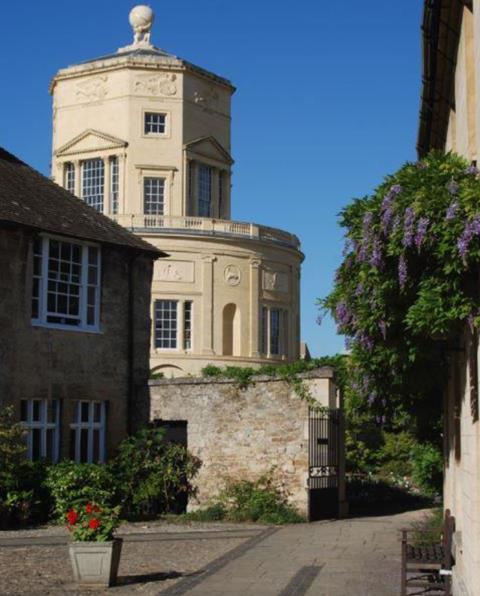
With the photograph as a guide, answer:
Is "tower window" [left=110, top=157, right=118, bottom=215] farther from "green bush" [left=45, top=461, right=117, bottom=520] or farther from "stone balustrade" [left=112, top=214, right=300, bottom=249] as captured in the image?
"green bush" [left=45, top=461, right=117, bottom=520]

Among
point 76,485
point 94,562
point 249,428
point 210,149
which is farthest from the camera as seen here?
point 210,149

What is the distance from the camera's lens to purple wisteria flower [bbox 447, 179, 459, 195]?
796cm

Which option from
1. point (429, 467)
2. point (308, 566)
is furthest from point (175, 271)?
point (308, 566)

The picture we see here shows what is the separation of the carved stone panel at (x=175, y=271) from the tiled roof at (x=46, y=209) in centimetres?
2211

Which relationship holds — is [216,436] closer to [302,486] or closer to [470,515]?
[302,486]

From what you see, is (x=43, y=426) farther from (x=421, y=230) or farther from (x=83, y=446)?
(x=421, y=230)

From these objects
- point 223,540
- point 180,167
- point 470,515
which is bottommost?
point 223,540

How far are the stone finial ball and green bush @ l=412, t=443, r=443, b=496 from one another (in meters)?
41.4

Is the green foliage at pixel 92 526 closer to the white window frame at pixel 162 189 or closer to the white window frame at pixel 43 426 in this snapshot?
the white window frame at pixel 43 426

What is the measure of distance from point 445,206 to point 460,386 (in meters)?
3.12

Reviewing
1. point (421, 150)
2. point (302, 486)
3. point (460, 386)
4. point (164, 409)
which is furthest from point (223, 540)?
point (460, 386)

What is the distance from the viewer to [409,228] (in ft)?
26.6

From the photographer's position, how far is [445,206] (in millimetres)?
7965

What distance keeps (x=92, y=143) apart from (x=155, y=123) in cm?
335
